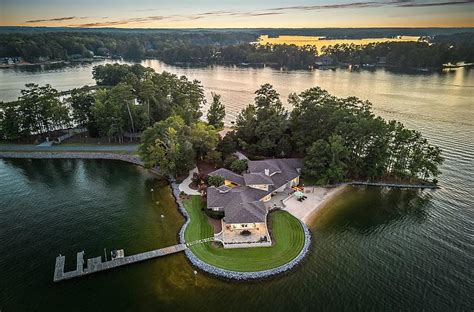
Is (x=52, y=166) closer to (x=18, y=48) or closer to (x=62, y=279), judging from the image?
(x=62, y=279)

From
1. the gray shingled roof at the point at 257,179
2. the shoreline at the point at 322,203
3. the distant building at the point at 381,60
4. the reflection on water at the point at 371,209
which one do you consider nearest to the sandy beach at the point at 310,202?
the shoreline at the point at 322,203

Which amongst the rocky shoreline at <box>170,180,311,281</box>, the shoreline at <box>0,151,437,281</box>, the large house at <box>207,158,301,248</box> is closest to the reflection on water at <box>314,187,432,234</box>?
the shoreline at <box>0,151,437,281</box>

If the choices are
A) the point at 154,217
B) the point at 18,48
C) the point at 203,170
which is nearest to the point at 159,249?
the point at 154,217

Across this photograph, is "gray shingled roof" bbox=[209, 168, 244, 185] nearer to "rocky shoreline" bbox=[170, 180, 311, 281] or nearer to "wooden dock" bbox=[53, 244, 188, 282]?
"rocky shoreline" bbox=[170, 180, 311, 281]

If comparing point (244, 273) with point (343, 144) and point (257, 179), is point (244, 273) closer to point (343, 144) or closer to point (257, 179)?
point (257, 179)

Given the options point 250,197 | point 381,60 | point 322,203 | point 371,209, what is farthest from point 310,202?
point 381,60
